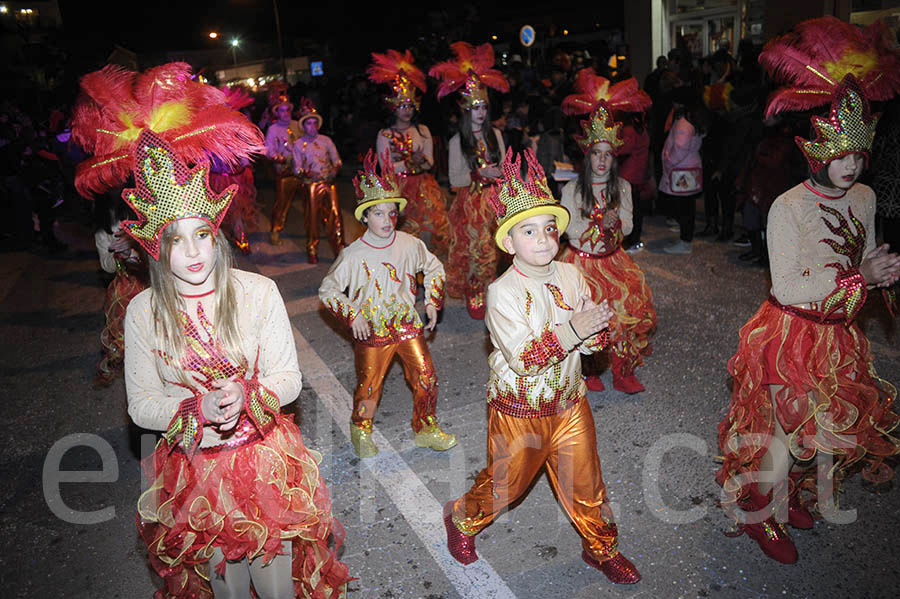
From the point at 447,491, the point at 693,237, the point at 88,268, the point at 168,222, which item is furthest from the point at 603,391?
the point at 88,268

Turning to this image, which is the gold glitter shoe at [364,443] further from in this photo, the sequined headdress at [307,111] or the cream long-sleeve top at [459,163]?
the sequined headdress at [307,111]

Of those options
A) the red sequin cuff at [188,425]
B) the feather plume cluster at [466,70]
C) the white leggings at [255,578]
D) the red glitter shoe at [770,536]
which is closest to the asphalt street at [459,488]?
the red glitter shoe at [770,536]

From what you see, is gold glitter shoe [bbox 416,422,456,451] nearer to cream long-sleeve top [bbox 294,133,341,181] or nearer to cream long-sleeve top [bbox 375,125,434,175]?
cream long-sleeve top [bbox 375,125,434,175]

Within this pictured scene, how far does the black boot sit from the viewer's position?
8684 millimetres

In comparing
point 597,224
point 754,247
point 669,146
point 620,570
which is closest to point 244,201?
point 669,146

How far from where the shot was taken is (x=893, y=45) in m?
3.86

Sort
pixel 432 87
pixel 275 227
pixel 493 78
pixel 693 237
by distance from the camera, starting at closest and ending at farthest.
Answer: pixel 493 78 < pixel 693 237 < pixel 275 227 < pixel 432 87

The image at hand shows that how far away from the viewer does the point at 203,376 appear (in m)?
2.81

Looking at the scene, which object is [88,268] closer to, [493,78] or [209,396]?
[493,78]

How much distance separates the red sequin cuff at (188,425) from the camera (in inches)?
104

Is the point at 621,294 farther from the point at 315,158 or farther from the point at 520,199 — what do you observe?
the point at 315,158

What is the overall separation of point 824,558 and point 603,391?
2266 millimetres

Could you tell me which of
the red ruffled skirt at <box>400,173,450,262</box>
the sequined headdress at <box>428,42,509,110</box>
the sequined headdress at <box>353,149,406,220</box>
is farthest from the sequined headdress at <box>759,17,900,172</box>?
the red ruffled skirt at <box>400,173,450,262</box>

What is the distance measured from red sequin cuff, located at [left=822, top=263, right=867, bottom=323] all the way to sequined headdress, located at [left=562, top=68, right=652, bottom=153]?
2.32 meters
